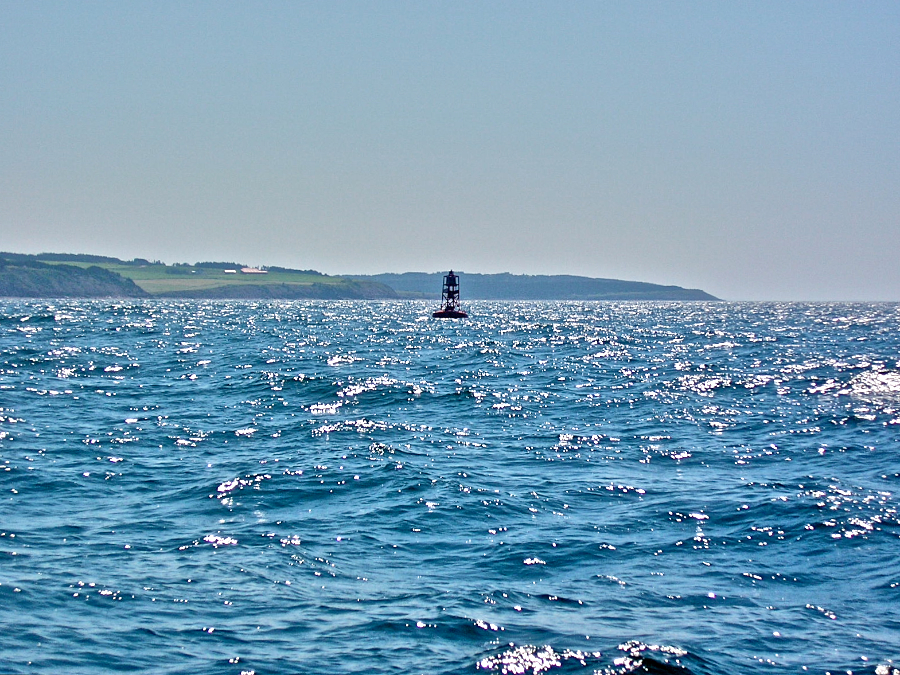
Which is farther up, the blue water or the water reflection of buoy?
the water reflection of buoy

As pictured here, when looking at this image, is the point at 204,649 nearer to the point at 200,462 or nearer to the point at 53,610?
the point at 53,610

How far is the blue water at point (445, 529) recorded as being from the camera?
12516mm

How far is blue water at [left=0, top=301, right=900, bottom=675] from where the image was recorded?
12516 mm

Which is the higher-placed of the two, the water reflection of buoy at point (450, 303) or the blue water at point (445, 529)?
the water reflection of buoy at point (450, 303)

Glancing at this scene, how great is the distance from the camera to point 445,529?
62.0 feet

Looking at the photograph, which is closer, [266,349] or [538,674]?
[538,674]

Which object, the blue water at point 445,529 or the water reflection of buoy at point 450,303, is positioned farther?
the water reflection of buoy at point 450,303

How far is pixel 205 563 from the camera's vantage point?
16.0m

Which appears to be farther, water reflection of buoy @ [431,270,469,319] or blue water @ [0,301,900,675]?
water reflection of buoy @ [431,270,469,319]

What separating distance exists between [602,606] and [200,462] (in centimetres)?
1445

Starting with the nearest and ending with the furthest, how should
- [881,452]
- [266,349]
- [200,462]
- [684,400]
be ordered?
[200,462] < [881,452] < [684,400] < [266,349]

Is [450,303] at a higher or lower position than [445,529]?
higher

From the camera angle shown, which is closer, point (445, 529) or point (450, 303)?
point (445, 529)

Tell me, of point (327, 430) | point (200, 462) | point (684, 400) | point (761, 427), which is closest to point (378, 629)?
point (200, 462)
